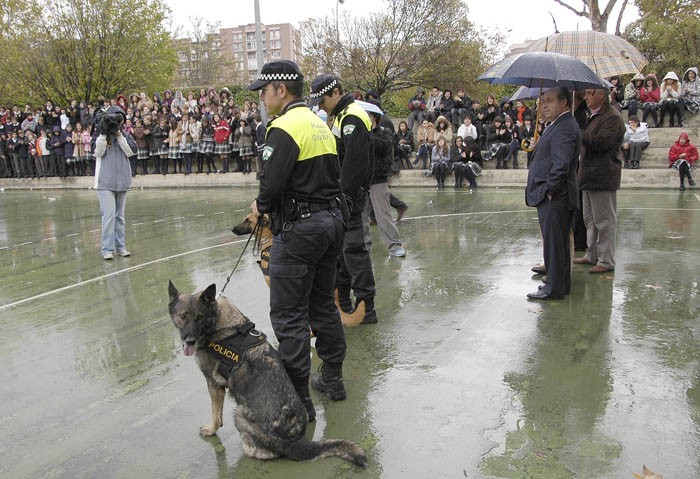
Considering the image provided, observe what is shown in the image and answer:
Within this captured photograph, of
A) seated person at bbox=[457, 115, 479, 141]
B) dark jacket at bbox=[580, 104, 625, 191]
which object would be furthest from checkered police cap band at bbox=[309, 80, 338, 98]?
seated person at bbox=[457, 115, 479, 141]

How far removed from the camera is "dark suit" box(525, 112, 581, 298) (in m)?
5.64

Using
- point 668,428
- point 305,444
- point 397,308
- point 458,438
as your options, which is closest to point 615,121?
point 397,308

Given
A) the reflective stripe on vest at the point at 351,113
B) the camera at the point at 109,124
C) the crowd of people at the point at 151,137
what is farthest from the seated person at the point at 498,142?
the reflective stripe on vest at the point at 351,113

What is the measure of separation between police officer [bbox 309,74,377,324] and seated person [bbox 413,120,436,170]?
13.4 meters

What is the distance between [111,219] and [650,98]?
15504 mm

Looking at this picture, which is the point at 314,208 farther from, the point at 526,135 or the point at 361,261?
the point at 526,135

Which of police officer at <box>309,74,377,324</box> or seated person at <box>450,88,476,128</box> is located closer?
police officer at <box>309,74,377,324</box>

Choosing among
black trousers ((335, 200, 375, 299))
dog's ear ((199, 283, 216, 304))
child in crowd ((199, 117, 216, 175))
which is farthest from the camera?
child in crowd ((199, 117, 216, 175))

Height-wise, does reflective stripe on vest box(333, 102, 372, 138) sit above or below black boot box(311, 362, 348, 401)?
above

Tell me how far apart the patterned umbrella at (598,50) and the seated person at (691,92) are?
471 inches

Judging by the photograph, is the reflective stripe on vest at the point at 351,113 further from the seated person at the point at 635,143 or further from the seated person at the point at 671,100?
the seated person at the point at 671,100

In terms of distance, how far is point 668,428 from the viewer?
11.4 ft

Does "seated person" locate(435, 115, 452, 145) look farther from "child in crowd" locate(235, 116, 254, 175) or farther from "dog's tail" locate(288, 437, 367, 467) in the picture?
"dog's tail" locate(288, 437, 367, 467)

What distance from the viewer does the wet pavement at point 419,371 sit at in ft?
10.8
